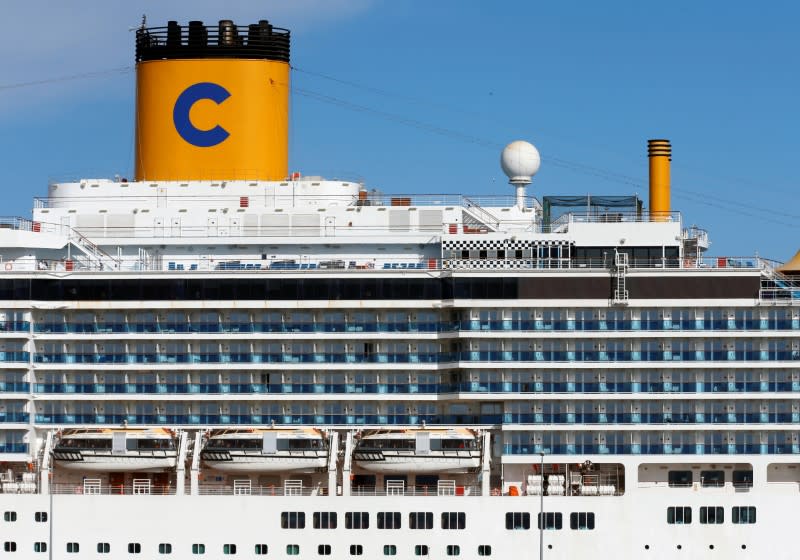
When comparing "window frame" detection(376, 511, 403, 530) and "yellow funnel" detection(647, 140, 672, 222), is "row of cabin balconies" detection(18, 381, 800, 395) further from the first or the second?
"yellow funnel" detection(647, 140, 672, 222)

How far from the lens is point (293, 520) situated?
70438mm

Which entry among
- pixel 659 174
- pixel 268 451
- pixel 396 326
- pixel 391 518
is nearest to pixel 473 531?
pixel 391 518

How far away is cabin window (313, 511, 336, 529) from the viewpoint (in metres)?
70.2

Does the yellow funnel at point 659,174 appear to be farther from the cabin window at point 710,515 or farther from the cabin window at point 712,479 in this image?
the cabin window at point 710,515

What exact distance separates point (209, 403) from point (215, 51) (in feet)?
53.7

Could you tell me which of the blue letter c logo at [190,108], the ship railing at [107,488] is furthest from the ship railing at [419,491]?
the blue letter c logo at [190,108]

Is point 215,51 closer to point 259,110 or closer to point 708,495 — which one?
point 259,110

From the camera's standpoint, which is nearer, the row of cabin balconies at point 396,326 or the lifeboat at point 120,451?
the row of cabin balconies at point 396,326

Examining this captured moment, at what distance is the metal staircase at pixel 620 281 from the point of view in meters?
72.0

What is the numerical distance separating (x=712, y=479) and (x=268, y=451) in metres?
16.1

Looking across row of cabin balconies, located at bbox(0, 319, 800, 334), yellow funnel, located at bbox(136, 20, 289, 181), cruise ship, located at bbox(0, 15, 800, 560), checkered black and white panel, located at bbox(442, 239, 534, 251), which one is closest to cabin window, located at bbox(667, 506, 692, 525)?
cruise ship, located at bbox(0, 15, 800, 560)

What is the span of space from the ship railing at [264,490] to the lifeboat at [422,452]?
2.04m

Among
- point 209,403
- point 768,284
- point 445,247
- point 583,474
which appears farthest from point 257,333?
point 768,284

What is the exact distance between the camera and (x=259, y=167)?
3226 inches
